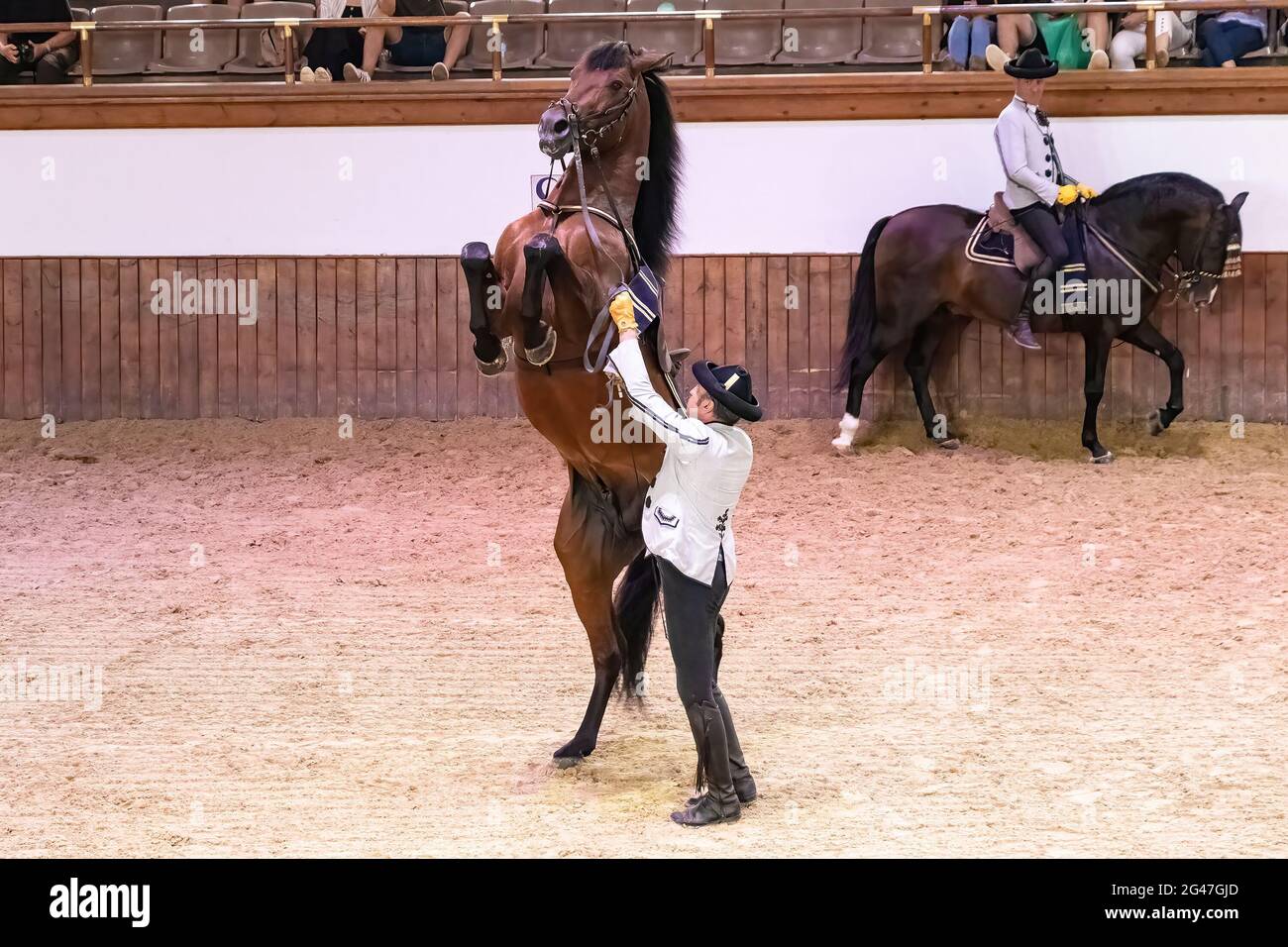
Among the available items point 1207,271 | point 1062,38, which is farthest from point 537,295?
Answer: point 1062,38

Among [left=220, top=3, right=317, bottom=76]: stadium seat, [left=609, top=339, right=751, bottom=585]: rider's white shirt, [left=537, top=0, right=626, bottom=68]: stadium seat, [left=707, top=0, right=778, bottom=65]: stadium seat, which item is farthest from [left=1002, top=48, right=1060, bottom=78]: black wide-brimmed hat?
[left=609, top=339, right=751, bottom=585]: rider's white shirt

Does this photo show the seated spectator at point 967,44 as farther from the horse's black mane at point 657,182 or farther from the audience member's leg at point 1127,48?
the horse's black mane at point 657,182

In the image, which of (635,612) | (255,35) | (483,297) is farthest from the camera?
(255,35)

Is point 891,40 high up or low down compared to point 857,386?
up

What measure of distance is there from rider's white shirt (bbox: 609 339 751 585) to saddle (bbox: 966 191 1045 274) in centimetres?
538

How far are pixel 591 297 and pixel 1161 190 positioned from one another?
5.82m

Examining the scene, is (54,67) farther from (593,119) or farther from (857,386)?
(593,119)

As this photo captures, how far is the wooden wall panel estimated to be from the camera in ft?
32.1

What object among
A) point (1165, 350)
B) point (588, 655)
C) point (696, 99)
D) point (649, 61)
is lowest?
point (588, 655)

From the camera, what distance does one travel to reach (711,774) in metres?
4.23

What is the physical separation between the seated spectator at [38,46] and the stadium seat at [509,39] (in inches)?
110

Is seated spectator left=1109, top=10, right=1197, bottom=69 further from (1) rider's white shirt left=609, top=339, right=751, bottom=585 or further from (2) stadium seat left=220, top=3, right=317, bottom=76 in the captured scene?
(1) rider's white shirt left=609, top=339, right=751, bottom=585

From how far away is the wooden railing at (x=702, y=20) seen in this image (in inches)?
360

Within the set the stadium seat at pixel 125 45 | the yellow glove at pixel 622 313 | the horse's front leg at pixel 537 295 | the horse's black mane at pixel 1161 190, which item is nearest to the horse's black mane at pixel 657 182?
the horse's front leg at pixel 537 295
